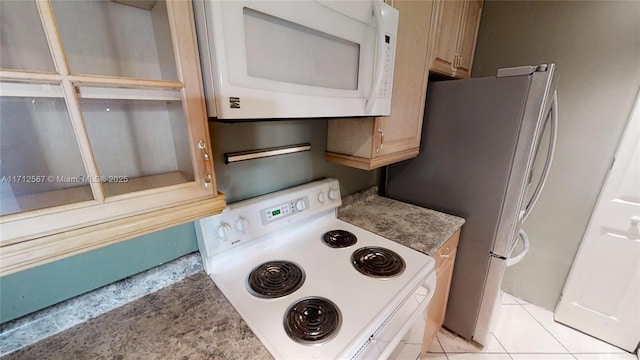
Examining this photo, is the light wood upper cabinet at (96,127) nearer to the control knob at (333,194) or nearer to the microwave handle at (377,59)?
the microwave handle at (377,59)

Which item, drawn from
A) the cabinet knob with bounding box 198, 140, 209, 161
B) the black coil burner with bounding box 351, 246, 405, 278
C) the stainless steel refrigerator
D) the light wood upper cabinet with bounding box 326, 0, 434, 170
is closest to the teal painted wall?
the cabinet knob with bounding box 198, 140, 209, 161

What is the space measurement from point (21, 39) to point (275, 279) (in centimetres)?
87

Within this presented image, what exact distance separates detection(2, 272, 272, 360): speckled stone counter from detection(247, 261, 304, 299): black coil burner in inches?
4.2

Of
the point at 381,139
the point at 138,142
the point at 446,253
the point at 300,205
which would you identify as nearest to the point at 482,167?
the point at 446,253

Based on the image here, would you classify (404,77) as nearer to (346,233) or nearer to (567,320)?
(346,233)

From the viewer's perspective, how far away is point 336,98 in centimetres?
79

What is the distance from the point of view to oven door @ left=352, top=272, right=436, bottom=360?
0.71 metres

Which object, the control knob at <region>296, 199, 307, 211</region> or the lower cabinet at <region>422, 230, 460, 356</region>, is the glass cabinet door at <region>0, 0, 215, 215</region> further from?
the lower cabinet at <region>422, 230, 460, 356</region>

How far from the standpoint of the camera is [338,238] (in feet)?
3.84

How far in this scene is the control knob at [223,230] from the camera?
88cm

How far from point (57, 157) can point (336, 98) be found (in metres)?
0.72

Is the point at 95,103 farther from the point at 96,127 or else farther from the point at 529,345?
the point at 529,345

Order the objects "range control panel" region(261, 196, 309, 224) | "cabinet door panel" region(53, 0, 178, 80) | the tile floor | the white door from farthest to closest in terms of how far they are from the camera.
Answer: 1. the tile floor
2. the white door
3. "range control panel" region(261, 196, 309, 224)
4. "cabinet door panel" region(53, 0, 178, 80)

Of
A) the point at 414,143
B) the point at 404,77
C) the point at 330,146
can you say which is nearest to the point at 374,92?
the point at 404,77
